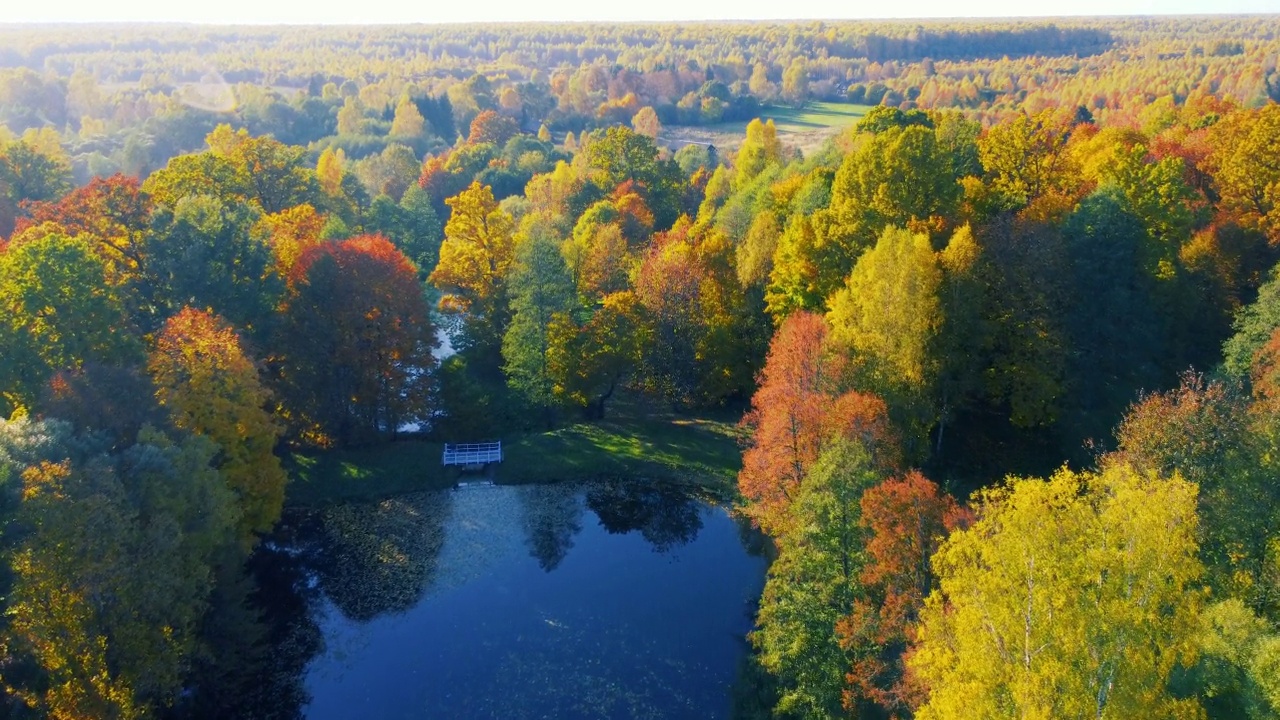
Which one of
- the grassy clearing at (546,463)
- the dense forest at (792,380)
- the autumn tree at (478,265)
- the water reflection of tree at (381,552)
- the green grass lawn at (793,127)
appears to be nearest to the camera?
the dense forest at (792,380)

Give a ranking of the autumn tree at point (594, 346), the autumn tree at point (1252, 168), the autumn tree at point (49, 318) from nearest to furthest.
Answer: the autumn tree at point (49, 318) < the autumn tree at point (594, 346) < the autumn tree at point (1252, 168)

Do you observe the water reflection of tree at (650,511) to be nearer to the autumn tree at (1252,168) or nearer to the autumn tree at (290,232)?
the autumn tree at (290,232)

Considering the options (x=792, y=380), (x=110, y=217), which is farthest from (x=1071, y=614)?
(x=110, y=217)

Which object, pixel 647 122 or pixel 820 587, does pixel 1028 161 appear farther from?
pixel 647 122

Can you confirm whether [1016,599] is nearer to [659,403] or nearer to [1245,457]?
[1245,457]

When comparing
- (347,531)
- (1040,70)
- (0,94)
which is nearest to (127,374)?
(347,531)

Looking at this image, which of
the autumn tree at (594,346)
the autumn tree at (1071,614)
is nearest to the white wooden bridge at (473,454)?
the autumn tree at (594,346)
